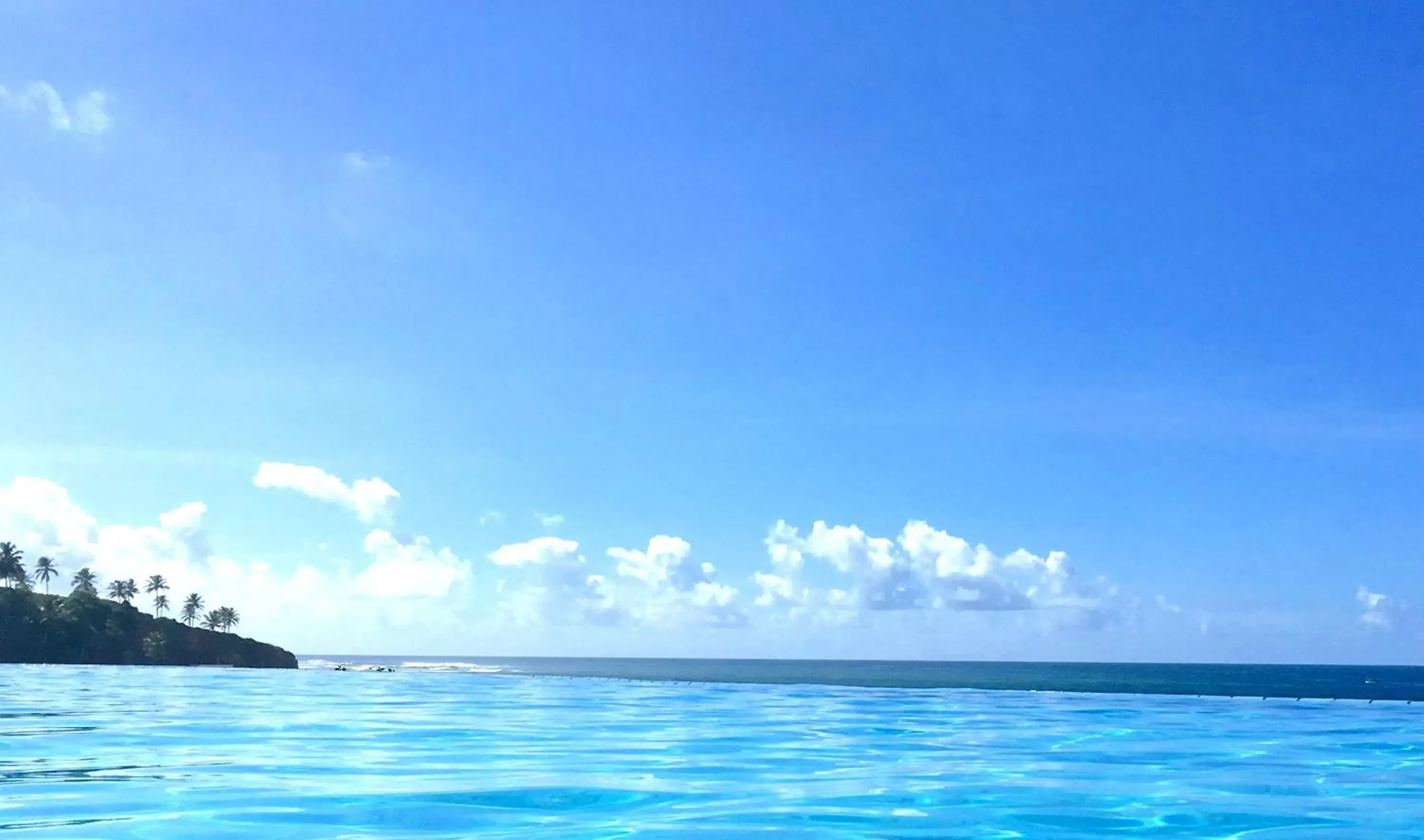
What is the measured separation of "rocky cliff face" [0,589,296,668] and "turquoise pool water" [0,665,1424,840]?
2681 inches

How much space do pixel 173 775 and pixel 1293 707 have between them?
4480 cm

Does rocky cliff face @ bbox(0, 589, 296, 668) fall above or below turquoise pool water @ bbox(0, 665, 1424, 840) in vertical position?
below

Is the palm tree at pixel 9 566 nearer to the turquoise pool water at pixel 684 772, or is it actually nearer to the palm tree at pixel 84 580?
the palm tree at pixel 84 580

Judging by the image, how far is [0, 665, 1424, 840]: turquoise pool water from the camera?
14805 millimetres

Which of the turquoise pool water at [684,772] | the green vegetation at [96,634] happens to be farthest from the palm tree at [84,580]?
the turquoise pool water at [684,772]

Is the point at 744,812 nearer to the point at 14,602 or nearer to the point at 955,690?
→ the point at 955,690

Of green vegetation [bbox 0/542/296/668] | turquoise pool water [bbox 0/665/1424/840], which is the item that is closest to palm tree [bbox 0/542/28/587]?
green vegetation [bbox 0/542/296/668]

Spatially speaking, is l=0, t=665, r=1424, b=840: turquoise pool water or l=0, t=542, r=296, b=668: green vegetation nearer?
l=0, t=665, r=1424, b=840: turquoise pool water

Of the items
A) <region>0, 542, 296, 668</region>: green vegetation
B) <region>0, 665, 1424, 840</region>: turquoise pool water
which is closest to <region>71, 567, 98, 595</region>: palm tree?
<region>0, 542, 296, 668</region>: green vegetation

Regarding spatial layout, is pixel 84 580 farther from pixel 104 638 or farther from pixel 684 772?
pixel 684 772

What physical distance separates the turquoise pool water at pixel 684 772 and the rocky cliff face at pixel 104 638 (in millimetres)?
68101

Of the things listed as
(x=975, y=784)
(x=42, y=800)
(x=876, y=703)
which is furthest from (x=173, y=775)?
(x=876, y=703)

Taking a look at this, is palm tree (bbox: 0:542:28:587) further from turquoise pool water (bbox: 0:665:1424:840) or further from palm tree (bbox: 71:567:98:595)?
turquoise pool water (bbox: 0:665:1424:840)

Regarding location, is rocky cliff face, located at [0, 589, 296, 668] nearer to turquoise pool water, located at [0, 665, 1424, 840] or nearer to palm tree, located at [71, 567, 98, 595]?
palm tree, located at [71, 567, 98, 595]
